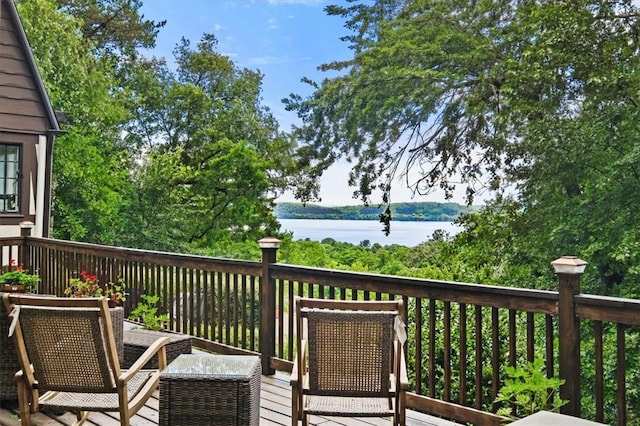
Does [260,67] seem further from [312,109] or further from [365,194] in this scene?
[365,194]

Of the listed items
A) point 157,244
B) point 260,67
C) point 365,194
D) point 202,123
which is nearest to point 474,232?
point 365,194

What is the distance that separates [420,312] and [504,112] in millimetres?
8099

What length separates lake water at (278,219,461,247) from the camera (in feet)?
47.7

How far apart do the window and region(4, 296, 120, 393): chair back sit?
7106 millimetres

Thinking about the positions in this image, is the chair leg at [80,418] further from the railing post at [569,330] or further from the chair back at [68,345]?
the railing post at [569,330]

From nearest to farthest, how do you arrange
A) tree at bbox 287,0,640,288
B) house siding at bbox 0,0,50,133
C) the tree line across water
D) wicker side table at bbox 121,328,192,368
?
1. wicker side table at bbox 121,328,192,368
2. house siding at bbox 0,0,50,133
3. tree at bbox 287,0,640,288
4. the tree line across water

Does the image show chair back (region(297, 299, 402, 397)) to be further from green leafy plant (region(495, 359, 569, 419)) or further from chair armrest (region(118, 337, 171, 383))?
chair armrest (region(118, 337, 171, 383))

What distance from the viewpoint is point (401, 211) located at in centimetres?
1423

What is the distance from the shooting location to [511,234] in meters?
10.8

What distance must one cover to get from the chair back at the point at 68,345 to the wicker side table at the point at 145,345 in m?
1.05

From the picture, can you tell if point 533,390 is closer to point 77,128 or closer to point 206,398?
point 206,398

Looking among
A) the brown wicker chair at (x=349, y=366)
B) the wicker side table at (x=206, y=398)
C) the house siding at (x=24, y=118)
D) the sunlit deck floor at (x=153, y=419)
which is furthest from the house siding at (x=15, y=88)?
the brown wicker chair at (x=349, y=366)

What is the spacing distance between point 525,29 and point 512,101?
5.26ft

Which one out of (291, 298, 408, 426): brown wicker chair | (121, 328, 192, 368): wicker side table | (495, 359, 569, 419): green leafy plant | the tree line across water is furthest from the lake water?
(291, 298, 408, 426): brown wicker chair
